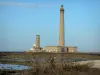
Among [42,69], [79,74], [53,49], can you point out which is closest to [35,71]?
[42,69]

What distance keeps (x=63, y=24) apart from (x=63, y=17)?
279 centimetres

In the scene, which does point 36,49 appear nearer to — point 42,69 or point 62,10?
point 62,10

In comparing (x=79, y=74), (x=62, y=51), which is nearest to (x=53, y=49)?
(x=62, y=51)

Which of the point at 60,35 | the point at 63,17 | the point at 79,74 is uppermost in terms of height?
the point at 63,17

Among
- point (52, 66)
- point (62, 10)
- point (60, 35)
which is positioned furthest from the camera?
point (62, 10)

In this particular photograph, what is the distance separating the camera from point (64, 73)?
958 inches

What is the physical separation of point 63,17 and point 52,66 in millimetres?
66106

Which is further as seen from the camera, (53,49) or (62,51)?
(53,49)

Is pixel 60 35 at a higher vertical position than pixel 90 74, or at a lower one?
higher

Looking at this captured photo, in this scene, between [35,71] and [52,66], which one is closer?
[35,71]

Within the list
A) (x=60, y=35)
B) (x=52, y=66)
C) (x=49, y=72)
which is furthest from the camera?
(x=60, y=35)

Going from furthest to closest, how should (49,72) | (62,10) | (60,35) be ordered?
(62,10) → (60,35) → (49,72)

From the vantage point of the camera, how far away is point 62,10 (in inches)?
3730

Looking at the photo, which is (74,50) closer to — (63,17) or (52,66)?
(63,17)
